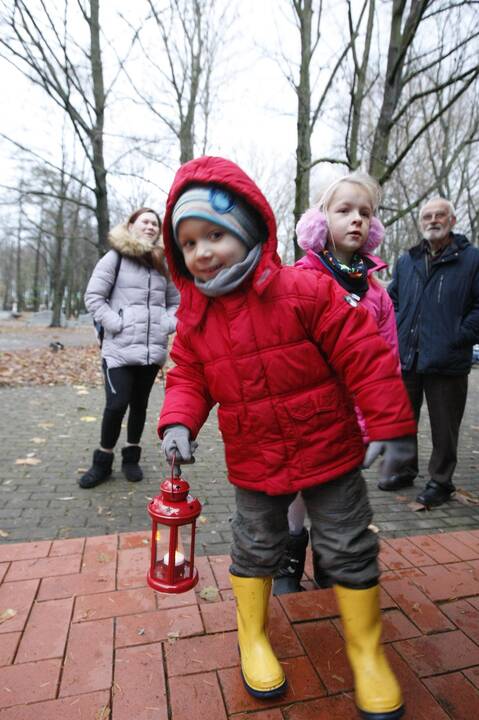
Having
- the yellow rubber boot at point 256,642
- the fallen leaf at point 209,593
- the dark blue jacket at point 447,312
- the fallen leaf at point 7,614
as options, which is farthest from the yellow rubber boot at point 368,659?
the dark blue jacket at point 447,312

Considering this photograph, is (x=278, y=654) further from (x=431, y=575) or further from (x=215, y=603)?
(x=431, y=575)

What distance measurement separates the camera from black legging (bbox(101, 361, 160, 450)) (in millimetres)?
3713

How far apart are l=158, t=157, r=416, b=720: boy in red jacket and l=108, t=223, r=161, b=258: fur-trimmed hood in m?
1.94

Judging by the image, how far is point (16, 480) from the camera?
3.95 meters

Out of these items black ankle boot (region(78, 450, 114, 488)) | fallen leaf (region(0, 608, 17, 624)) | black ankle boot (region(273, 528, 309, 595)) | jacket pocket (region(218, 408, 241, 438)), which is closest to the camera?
jacket pocket (region(218, 408, 241, 438))

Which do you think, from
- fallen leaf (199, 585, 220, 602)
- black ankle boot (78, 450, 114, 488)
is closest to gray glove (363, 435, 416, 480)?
fallen leaf (199, 585, 220, 602)

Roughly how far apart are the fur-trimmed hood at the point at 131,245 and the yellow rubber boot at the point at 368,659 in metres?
2.73

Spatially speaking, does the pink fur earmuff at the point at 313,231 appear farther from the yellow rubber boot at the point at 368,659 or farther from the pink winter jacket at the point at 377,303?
the yellow rubber boot at the point at 368,659

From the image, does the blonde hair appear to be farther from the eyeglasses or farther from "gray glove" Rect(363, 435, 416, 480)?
the eyeglasses

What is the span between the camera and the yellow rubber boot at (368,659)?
1.60 m

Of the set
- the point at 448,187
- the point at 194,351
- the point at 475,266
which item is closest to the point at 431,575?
the point at 194,351

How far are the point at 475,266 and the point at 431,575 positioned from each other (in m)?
2.14

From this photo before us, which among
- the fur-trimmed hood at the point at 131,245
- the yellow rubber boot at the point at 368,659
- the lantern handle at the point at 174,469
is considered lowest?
the yellow rubber boot at the point at 368,659

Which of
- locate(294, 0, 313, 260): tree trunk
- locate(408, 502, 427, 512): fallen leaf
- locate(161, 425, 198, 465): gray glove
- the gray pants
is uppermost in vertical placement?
locate(294, 0, 313, 260): tree trunk
